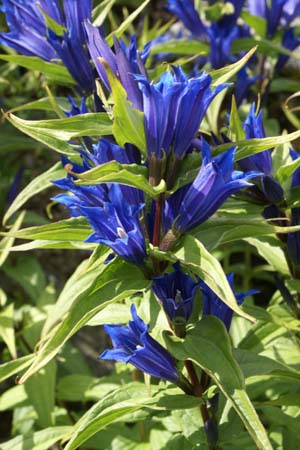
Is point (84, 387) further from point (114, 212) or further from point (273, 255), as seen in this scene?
point (114, 212)

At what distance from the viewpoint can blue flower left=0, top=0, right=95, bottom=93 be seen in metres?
1.55

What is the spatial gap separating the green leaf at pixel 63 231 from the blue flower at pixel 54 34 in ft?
1.40

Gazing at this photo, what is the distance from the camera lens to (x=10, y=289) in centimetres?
286

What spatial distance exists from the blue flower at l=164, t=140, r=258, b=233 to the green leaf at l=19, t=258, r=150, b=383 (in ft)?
0.38

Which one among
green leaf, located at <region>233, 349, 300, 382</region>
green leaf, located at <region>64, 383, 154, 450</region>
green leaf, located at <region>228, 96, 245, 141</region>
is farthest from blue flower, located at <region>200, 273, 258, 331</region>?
green leaf, located at <region>228, 96, 245, 141</region>

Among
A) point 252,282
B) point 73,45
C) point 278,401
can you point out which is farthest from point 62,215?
point 278,401

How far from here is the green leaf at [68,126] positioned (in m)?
1.19

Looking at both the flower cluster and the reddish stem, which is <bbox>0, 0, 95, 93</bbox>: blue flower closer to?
the flower cluster

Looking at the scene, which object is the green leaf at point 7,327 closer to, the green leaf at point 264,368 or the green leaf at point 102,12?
the green leaf at point 264,368

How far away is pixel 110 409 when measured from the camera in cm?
131

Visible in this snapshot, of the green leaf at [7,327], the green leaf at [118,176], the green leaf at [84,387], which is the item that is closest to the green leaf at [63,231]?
the green leaf at [118,176]

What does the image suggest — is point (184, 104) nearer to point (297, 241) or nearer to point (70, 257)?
point (297, 241)

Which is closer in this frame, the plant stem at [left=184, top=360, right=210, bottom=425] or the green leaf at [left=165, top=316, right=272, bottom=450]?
the green leaf at [left=165, top=316, right=272, bottom=450]

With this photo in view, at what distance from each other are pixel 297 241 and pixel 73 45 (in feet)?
2.24
